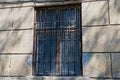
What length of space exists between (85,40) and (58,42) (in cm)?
71

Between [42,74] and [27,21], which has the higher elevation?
[27,21]

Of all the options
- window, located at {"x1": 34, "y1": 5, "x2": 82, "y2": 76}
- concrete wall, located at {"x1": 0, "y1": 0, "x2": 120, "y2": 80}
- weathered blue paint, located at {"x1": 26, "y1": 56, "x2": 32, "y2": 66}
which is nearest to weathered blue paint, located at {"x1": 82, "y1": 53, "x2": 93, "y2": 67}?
concrete wall, located at {"x1": 0, "y1": 0, "x2": 120, "y2": 80}

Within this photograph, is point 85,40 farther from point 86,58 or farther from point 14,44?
point 14,44

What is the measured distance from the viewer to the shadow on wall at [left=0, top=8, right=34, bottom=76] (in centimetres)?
626

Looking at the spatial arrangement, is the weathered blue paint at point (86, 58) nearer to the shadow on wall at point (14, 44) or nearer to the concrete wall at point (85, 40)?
the concrete wall at point (85, 40)

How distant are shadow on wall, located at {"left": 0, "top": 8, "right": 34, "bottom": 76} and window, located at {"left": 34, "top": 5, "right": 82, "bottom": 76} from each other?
231mm

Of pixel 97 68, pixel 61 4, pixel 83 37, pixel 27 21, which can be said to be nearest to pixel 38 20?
pixel 27 21

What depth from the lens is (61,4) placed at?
6238 mm

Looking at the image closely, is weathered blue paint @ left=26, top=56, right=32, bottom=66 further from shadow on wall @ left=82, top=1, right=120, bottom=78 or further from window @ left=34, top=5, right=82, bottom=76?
shadow on wall @ left=82, top=1, right=120, bottom=78

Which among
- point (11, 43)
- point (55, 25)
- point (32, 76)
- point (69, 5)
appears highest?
point (69, 5)

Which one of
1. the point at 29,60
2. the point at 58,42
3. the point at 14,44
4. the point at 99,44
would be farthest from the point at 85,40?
the point at 14,44

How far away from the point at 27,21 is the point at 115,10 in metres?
2.24

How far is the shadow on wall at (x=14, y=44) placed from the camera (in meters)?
6.26

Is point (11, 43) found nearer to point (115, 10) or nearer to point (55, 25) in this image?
point (55, 25)
